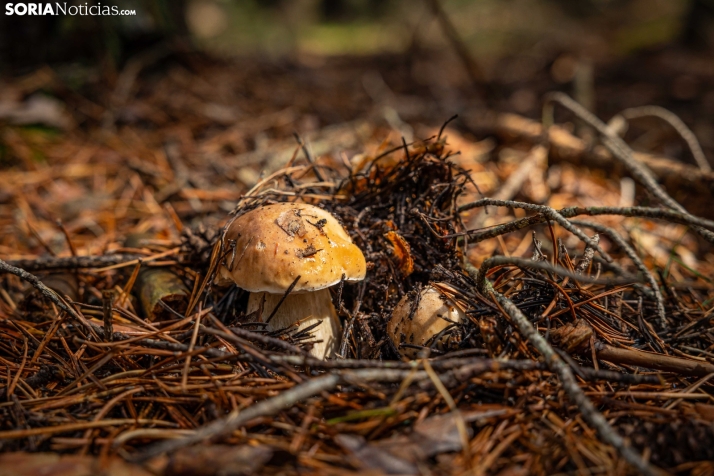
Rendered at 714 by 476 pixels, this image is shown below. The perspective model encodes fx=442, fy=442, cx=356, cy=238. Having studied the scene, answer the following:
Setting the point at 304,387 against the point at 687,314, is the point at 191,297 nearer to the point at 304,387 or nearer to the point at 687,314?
the point at 304,387

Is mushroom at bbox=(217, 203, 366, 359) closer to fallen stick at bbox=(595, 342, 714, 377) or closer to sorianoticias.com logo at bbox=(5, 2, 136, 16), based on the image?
fallen stick at bbox=(595, 342, 714, 377)

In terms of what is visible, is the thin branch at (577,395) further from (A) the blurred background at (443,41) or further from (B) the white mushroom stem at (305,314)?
(A) the blurred background at (443,41)

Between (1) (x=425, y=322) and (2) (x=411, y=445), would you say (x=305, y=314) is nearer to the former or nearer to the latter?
(1) (x=425, y=322)

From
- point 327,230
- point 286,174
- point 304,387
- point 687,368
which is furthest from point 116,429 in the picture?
point 687,368

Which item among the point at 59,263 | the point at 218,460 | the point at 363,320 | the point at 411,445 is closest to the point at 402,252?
the point at 363,320

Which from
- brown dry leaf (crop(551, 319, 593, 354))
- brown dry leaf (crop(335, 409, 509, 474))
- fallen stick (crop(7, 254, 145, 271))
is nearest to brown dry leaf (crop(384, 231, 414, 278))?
brown dry leaf (crop(551, 319, 593, 354))
